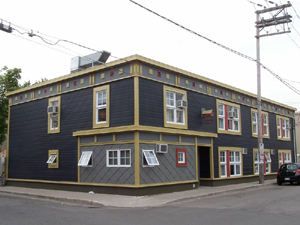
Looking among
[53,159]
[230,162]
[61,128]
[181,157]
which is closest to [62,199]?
[53,159]

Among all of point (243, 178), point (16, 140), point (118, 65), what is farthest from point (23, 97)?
point (243, 178)

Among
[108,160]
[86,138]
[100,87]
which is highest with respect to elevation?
[100,87]

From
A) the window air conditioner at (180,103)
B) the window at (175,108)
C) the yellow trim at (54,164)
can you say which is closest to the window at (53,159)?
the yellow trim at (54,164)

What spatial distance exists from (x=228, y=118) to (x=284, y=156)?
10.4m

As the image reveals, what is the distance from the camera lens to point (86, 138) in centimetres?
1772

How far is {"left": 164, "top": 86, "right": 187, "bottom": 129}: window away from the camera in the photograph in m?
17.4

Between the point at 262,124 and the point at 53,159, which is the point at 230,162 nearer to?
the point at 262,124

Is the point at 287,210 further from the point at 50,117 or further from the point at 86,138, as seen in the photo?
the point at 50,117

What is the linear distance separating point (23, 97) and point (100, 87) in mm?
7403

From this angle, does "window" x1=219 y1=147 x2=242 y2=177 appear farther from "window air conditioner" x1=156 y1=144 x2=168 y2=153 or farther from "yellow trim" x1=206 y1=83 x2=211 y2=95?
"window air conditioner" x1=156 y1=144 x2=168 y2=153

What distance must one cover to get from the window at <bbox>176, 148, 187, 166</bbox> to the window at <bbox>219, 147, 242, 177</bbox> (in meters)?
4.18

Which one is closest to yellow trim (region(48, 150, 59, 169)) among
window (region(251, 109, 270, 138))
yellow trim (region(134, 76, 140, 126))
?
yellow trim (region(134, 76, 140, 126))

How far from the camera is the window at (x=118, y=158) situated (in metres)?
15.8

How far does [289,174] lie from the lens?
21.9 m
